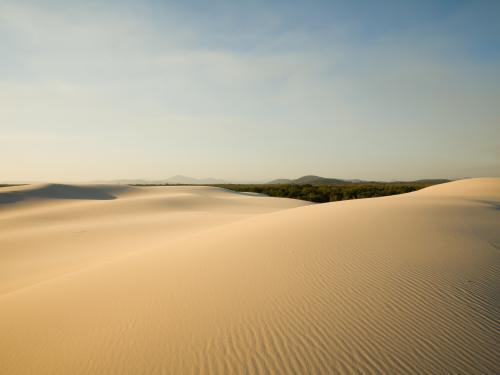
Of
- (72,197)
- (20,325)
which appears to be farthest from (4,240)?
(72,197)

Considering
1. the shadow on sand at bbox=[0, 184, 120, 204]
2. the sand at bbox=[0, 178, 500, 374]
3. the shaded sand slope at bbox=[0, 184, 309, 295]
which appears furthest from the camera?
the shadow on sand at bbox=[0, 184, 120, 204]

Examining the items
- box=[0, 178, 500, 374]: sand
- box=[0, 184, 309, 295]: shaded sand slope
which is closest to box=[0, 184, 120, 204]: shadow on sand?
box=[0, 184, 309, 295]: shaded sand slope

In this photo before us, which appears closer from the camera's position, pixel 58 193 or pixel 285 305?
pixel 285 305

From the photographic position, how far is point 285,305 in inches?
150

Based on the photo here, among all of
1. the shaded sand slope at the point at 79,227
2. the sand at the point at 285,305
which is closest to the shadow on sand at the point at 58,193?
the shaded sand slope at the point at 79,227

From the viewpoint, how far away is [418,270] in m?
4.61

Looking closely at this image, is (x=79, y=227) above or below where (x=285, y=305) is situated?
below

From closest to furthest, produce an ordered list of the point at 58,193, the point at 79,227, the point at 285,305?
the point at 285,305 → the point at 79,227 → the point at 58,193

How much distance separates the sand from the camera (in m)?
2.91

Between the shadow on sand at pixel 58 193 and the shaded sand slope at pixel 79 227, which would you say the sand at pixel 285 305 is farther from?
the shadow on sand at pixel 58 193

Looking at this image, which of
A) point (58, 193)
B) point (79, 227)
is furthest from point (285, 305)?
point (58, 193)

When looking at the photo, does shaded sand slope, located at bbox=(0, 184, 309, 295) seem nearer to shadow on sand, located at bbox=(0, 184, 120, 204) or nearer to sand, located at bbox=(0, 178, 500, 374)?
shadow on sand, located at bbox=(0, 184, 120, 204)

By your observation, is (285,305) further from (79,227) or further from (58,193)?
(58,193)

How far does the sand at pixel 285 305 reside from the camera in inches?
114
